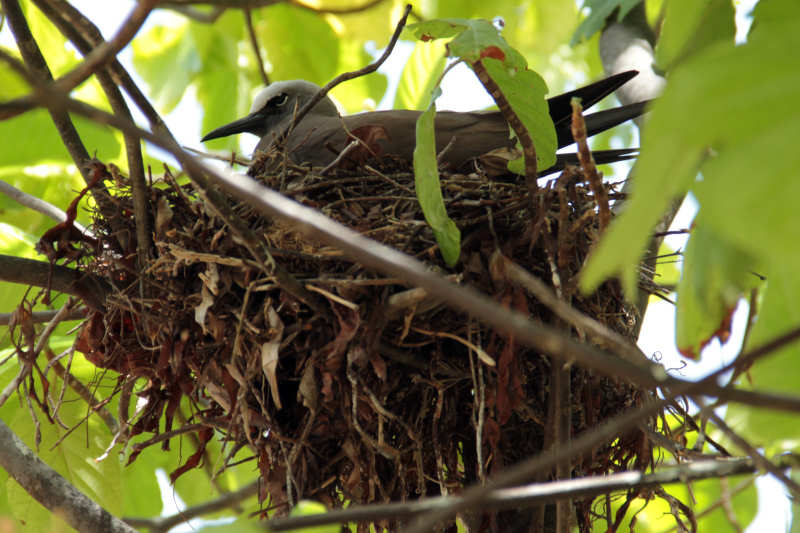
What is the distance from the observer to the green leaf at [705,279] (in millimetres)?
1146

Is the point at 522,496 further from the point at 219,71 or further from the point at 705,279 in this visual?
the point at 219,71

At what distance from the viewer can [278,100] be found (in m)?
4.38

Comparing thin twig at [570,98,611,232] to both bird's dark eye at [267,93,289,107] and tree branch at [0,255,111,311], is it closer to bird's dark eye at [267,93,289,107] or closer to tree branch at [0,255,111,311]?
tree branch at [0,255,111,311]

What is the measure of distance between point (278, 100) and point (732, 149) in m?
3.85

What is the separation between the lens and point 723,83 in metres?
0.76

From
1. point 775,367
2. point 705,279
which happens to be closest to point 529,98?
point 705,279

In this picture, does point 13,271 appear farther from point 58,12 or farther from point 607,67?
point 607,67

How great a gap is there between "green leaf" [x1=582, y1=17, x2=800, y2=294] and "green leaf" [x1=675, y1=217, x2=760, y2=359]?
14.5 inches

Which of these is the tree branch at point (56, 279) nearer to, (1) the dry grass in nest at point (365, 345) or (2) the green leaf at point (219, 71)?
(1) the dry grass in nest at point (365, 345)

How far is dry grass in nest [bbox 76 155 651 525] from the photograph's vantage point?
7.40ft

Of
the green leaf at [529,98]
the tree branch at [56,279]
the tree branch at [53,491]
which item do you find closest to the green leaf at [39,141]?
the tree branch at [56,279]

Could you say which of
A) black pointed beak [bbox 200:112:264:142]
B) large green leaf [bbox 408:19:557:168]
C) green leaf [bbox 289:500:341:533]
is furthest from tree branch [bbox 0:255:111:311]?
black pointed beak [bbox 200:112:264:142]

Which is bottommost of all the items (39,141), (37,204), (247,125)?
(37,204)

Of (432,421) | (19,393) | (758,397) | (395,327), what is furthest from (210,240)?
Answer: (758,397)
